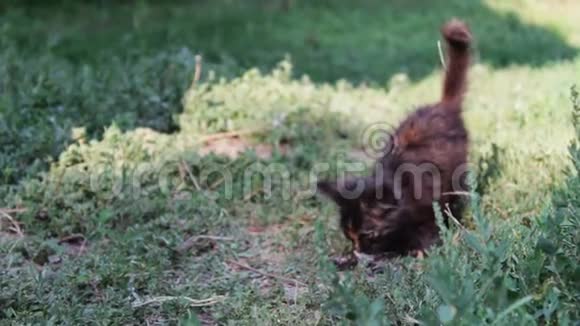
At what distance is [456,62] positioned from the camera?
5.16 metres

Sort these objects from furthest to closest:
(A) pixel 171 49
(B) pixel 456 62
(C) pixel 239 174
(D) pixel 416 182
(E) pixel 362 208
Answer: (A) pixel 171 49, (C) pixel 239 174, (B) pixel 456 62, (D) pixel 416 182, (E) pixel 362 208

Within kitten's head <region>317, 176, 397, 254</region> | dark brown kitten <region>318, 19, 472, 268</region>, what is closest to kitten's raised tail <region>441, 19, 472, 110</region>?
dark brown kitten <region>318, 19, 472, 268</region>

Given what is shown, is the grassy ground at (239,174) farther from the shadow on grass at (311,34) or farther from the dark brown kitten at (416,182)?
the dark brown kitten at (416,182)

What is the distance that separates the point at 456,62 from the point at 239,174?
145 cm

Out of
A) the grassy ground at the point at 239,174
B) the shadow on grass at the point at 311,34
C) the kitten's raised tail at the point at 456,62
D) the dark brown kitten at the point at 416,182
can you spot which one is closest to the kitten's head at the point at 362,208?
the dark brown kitten at the point at 416,182

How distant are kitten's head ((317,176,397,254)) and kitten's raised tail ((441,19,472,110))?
848 mm

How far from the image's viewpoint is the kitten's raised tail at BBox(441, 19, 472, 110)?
5055 millimetres

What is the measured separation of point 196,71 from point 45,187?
203 centimetres

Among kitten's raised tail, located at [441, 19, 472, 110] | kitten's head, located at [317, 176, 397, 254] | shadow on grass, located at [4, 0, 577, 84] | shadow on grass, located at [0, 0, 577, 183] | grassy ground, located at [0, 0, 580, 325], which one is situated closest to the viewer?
grassy ground, located at [0, 0, 580, 325]

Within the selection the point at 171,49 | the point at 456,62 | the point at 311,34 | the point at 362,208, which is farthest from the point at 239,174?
the point at 311,34

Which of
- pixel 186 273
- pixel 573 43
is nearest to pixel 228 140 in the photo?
pixel 186 273

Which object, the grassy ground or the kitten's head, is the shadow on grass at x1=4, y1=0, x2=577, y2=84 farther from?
the kitten's head

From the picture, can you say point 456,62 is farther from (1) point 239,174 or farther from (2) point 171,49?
(2) point 171,49

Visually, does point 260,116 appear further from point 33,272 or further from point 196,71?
point 33,272
